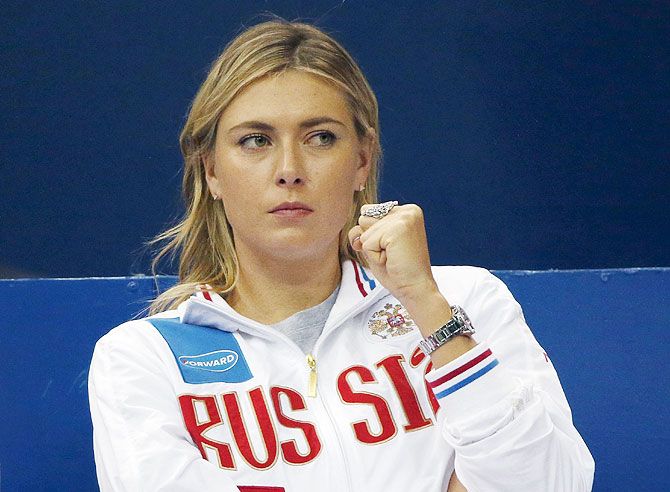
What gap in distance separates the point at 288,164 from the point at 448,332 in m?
0.42

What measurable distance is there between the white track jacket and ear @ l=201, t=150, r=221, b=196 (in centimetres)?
22

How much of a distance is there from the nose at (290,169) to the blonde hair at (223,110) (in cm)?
17

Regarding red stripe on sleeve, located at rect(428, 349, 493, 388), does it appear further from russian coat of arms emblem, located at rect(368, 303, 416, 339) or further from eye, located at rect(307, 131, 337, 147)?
eye, located at rect(307, 131, 337, 147)

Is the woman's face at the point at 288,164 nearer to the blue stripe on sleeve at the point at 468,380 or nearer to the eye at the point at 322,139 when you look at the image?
the eye at the point at 322,139

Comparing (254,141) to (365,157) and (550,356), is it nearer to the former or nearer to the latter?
(365,157)

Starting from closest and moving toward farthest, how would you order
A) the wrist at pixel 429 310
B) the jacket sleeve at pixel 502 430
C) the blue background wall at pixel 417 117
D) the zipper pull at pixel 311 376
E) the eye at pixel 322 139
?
the jacket sleeve at pixel 502 430
the wrist at pixel 429 310
the zipper pull at pixel 311 376
the eye at pixel 322 139
the blue background wall at pixel 417 117

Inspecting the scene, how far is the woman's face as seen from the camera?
1.99 meters

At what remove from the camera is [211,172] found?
2.19 m

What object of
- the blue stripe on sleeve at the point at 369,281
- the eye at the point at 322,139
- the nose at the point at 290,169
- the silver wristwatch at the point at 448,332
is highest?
the eye at the point at 322,139

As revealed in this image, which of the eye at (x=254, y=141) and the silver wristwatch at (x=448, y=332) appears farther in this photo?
the eye at (x=254, y=141)

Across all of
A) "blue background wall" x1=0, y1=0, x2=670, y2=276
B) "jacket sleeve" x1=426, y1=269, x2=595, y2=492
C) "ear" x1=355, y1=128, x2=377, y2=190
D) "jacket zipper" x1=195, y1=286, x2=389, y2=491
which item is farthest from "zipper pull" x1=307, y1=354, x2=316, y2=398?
"blue background wall" x1=0, y1=0, x2=670, y2=276

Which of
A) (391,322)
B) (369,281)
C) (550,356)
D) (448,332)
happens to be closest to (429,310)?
(448,332)

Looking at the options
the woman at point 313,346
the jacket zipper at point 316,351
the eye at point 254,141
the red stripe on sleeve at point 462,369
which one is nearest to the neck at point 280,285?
the woman at point 313,346

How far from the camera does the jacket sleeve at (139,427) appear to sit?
178cm
